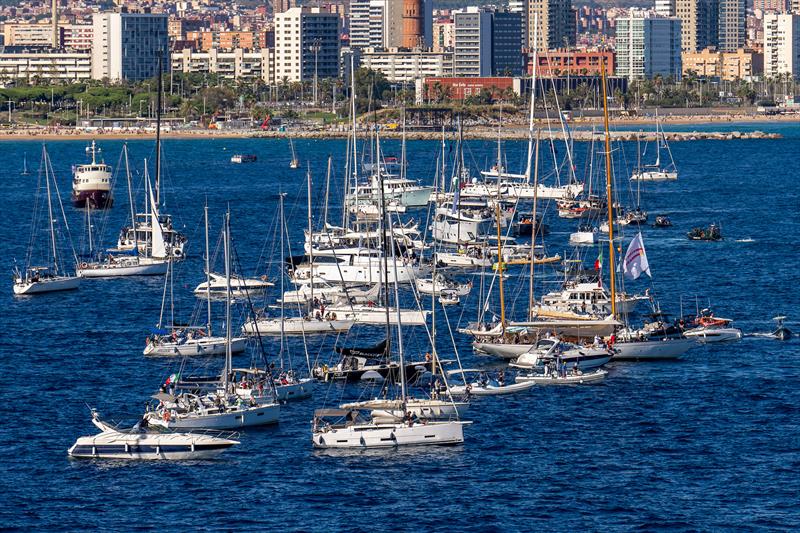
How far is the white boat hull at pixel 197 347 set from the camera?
67.6m

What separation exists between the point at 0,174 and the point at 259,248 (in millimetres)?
91422

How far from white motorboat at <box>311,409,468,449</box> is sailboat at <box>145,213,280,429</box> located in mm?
3030

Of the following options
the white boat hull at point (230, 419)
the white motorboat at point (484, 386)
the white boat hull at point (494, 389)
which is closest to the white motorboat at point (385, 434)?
the white boat hull at point (230, 419)

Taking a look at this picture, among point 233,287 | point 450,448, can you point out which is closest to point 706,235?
point 233,287

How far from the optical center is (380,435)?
53.1 metres

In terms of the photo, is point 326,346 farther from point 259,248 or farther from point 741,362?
point 259,248

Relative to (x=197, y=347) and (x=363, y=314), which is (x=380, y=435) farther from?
(x=363, y=314)

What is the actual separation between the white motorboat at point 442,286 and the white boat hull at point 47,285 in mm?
18462

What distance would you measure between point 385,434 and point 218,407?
19.3 ft

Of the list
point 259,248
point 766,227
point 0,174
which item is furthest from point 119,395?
point 0,174

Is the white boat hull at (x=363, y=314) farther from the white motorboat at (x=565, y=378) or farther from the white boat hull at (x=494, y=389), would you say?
the white boat hull at (x=494, y=389)

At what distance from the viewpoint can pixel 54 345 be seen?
72.4 m

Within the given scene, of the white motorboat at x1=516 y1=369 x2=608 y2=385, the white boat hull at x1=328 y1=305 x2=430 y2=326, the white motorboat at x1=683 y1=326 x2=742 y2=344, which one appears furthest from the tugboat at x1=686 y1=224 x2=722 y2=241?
the white motorboat at x1=516 y1=369 x2=608 y2=385

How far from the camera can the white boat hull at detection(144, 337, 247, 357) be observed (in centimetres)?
6762
